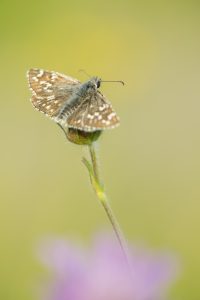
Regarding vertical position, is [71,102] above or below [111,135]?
above

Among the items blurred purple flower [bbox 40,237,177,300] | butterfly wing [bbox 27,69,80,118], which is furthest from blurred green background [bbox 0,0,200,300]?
blurred purple flower [bbox 40,237,177,300]

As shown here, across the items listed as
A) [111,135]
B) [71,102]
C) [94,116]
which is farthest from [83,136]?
[111,135]

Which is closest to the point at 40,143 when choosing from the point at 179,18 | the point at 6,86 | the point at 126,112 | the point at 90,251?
the point at 126,112

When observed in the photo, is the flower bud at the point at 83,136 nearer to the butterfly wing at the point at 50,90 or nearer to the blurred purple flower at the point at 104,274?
the butterfly wing at the point at 50,90

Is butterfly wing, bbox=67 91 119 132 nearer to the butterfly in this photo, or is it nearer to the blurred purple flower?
the butterfly

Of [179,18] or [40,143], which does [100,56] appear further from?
[40,143]

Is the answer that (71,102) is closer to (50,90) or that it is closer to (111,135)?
(50,90)

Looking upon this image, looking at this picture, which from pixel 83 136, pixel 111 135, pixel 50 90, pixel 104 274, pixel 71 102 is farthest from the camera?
pixel 111 135
